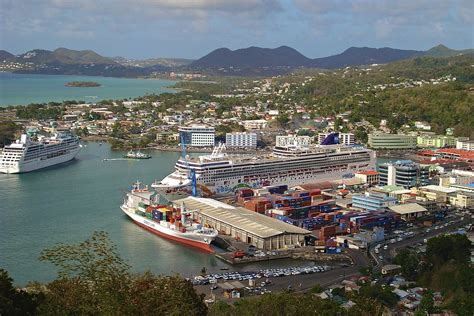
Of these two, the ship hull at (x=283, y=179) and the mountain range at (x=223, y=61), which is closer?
the ship hull at (x=283, y=179)

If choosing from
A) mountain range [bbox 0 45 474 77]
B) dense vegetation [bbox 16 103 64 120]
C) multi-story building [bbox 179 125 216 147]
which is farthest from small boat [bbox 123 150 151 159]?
mountain range [bbox 0 45 474 77]

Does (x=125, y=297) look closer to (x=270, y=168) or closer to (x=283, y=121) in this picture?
(x=270, y=168)

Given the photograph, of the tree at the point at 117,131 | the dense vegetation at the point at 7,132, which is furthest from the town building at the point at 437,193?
the tree at the point at 117,131

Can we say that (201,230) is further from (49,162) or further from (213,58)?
(213,58)

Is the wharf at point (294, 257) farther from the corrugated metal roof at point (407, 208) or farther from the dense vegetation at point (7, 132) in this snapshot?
the dense vegetation at point (7, 132)

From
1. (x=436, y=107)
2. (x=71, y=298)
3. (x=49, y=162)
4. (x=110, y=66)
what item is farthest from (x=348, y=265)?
(x=110, y=66)

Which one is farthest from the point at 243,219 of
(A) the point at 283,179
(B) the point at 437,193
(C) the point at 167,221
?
(B) the point at 437,193
